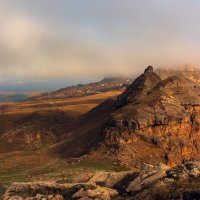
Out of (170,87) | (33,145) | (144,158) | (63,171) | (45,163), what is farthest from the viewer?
(33,145)

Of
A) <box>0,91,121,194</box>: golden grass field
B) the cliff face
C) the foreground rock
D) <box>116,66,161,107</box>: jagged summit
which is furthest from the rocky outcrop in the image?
<box>116,66,161,107</box>: jagged summit

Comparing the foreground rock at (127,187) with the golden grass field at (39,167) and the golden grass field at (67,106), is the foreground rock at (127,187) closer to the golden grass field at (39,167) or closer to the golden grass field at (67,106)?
the golden grass field at (39,167)

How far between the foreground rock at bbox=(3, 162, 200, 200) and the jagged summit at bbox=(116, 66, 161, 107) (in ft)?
126

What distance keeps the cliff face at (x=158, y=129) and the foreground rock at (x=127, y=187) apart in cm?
2308

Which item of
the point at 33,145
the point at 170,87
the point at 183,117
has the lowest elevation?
the point at 33,145

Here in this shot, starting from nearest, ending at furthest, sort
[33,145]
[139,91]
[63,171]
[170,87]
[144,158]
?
[63,171]
[144,158]
[170,87]
[139,91]
[33,145]

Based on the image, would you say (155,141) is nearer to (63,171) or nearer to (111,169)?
(111,169)

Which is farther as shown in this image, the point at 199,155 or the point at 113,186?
the point at 199,155

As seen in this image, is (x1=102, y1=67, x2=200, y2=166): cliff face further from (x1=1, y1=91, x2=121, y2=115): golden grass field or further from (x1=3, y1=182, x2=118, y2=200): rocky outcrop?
(x1=1, y1=91, x2=121, y2=115): golden grass field

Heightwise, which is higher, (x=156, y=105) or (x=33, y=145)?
(x=156, y=105)

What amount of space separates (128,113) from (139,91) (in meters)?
11.4

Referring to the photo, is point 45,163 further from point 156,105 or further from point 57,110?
point 57,110

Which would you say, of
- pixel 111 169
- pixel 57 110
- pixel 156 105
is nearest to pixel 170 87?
pixel 156 105

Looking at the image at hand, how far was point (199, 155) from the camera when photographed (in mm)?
50500
